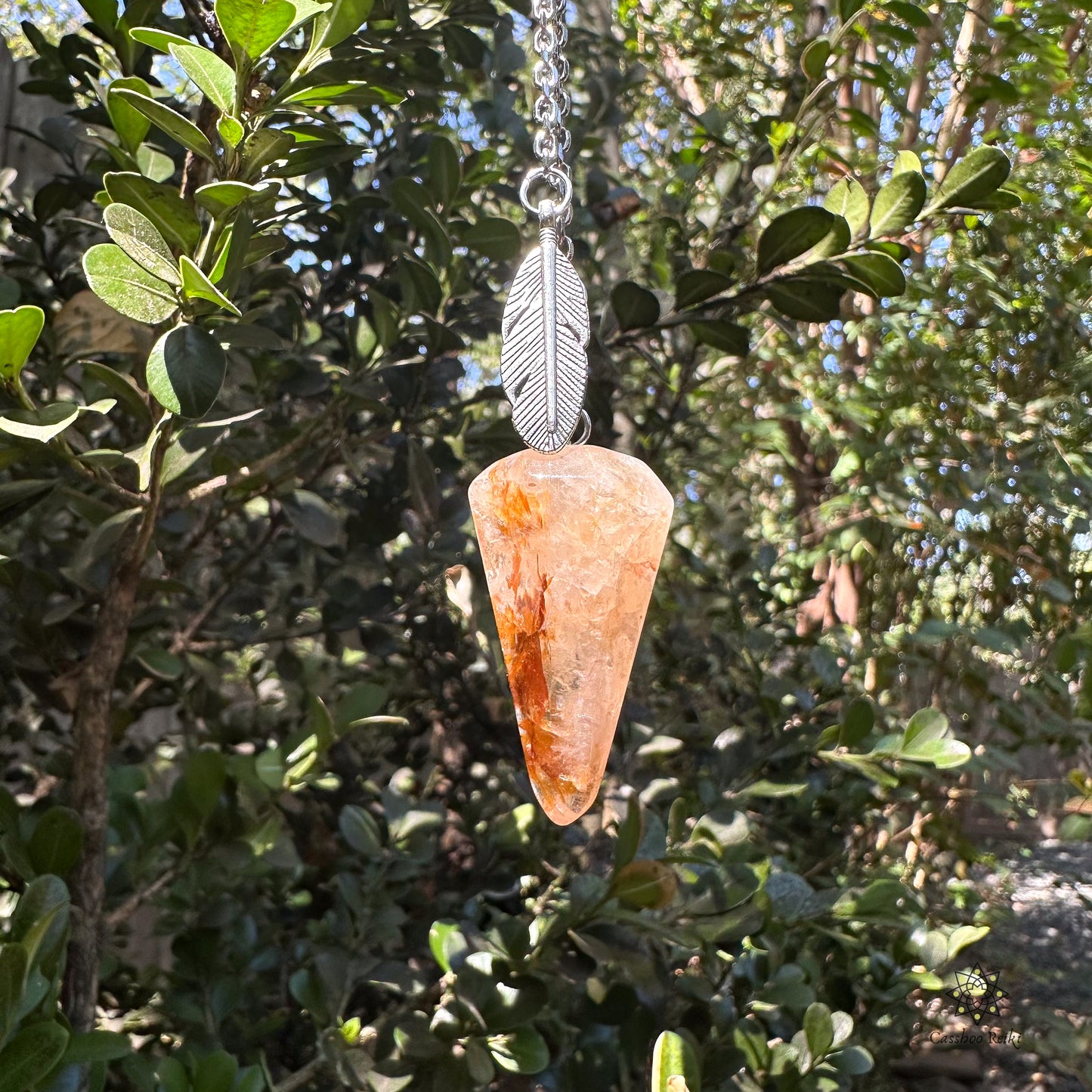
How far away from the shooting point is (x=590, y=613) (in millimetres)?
671

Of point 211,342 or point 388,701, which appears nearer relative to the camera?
point 211,342

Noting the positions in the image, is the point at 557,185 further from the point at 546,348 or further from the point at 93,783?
the point at 93,783

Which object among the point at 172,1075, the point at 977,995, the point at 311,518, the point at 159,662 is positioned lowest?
the point at 977,995

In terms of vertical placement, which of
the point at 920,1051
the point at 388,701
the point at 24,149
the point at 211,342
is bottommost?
the point at 920,1051

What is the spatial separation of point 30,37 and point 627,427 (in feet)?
2.93

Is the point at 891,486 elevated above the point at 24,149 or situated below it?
below

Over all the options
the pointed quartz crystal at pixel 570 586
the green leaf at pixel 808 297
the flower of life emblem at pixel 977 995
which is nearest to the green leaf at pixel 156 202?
the pointed quartz crystal at pixel 570 586

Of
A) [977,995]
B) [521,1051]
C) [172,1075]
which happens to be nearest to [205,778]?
[172,1075]

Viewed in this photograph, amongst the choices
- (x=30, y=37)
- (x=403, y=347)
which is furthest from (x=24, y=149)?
(x=403, y=347)

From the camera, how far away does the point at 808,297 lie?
0.86 meters

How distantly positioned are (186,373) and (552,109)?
0.88 feet

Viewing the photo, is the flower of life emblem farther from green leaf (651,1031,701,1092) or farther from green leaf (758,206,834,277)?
green leaf (758,206,834,277)

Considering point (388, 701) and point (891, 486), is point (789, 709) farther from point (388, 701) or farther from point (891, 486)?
point (388, 701)

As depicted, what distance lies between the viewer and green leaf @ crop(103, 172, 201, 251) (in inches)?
24.1
